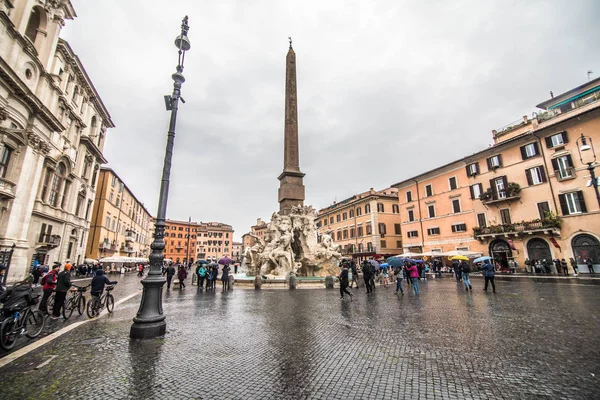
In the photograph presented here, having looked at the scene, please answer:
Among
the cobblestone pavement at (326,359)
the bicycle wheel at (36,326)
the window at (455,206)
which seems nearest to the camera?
the cobblestone pavement at (326,359)

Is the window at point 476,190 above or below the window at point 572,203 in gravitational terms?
above

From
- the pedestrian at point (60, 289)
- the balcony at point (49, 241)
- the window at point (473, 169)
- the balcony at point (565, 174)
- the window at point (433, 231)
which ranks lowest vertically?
the pedestrian at point (60, 289)

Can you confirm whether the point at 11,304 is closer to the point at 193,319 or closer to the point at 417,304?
the point at 193,319

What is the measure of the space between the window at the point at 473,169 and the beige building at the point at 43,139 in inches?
1459

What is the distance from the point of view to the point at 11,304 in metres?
4.97

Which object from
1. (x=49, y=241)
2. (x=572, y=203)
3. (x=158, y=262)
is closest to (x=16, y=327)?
(x=158, y=262)

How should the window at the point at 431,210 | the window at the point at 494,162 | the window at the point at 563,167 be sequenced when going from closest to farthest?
the window at the point at 563,167 → the window at the point at 494,162 → the window at the point at 431,210

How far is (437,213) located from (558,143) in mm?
12418

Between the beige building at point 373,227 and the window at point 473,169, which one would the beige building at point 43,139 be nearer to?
the beige building at point 373,227

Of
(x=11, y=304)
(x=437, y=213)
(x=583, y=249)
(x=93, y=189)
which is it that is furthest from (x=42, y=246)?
(x=583, y=249)

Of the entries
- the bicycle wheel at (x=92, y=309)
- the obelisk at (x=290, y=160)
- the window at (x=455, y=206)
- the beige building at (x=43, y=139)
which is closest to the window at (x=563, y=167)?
the window at (x=455, y=206)

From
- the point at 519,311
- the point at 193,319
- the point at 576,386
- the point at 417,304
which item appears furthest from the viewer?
the point at 417,304

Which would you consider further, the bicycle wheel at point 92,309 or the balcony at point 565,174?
the balcony at point 565,174

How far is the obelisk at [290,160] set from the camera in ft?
64.4
